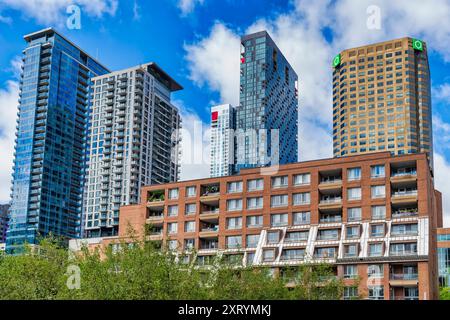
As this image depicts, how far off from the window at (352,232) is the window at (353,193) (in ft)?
15.8

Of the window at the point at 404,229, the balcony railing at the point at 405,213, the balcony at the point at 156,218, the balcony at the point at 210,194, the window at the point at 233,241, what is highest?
the balcony at the point at 210,194

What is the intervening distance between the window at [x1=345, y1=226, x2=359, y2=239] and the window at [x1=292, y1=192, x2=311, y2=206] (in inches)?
331

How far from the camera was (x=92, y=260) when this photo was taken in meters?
42.2

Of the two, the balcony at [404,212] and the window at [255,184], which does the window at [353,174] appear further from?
the window at [255,184]

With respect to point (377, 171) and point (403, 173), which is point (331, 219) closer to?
point (377, 171)

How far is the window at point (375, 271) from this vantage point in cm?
8169

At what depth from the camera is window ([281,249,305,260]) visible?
9047 centimetres

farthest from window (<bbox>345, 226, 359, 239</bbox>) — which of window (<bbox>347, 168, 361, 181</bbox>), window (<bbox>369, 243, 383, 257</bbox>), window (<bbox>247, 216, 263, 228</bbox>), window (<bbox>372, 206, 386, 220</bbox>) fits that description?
window (<bbox>247, 216, 263, 228</bbox>)

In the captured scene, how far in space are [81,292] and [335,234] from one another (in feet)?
183

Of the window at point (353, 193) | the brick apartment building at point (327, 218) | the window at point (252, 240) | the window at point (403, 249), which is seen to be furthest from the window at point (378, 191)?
the window at point (252, 240)

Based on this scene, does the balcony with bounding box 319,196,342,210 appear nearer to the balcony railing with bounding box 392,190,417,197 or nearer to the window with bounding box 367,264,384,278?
the balcony railing with bounding box 392,190,417,197

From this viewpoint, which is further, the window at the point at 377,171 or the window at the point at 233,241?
the window at the point at 233,241
